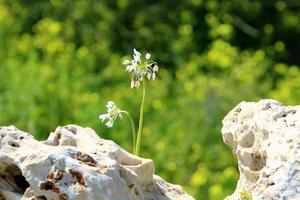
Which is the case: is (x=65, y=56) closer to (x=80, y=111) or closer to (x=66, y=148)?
(x=80, y=111)

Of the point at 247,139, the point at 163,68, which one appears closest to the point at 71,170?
the point at 247,139

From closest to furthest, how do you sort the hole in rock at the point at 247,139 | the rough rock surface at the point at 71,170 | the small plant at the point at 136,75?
the rough rock surface at the point at 71,170 → the hole in rock at the point at 247,139 → the small plant at the point at 136,75

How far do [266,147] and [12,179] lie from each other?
23.6 inches

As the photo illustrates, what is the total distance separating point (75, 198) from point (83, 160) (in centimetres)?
10

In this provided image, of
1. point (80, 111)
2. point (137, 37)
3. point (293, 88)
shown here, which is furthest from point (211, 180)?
point (137, 37)

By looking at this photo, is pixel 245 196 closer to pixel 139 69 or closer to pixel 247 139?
pixel 247 139

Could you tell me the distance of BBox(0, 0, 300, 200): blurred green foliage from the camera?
5293 mm

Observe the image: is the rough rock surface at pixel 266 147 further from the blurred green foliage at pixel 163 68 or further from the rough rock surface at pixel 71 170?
the blurred green foliage at pixel 163 68

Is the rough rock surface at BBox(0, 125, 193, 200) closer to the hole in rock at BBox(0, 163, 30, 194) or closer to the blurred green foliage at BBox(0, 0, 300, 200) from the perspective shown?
the hole in rock at BBox(0, 163, 30, 194)

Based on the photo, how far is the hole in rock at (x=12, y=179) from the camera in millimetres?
2227

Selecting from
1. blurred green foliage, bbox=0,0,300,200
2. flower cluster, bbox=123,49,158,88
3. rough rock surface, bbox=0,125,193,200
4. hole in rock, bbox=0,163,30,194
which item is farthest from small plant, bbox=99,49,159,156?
blurred green foliage, bbox=0,0,300,200

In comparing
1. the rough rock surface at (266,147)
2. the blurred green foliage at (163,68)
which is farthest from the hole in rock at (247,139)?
the blurred green foliage at (163,68)

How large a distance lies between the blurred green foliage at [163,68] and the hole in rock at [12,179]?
8.28 feet

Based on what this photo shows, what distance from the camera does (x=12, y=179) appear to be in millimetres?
2256
